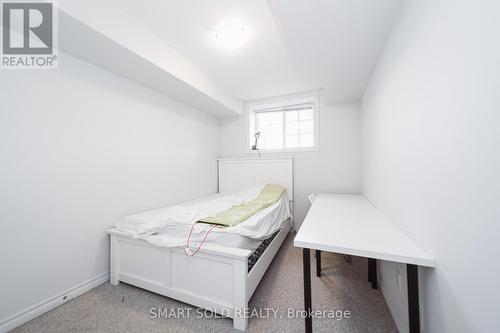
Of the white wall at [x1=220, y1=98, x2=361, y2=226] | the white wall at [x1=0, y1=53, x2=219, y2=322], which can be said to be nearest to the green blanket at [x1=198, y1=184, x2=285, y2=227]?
the white wall at [x1=220, y1=98, x2=361, y2=226]

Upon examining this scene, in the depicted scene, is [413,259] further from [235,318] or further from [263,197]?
[263,197]

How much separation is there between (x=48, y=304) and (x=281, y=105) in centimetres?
366

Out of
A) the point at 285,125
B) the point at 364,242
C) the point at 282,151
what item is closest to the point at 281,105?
the point at 285,125

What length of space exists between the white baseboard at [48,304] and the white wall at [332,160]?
269 centimetres

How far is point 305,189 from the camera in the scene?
301 centimetres

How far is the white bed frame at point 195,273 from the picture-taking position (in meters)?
1.22

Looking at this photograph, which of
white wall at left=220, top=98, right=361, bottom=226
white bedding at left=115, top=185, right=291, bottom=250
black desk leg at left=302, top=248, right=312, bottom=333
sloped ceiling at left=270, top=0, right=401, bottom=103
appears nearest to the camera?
black desk leg at left=302, top=248, right=312, bottom=333

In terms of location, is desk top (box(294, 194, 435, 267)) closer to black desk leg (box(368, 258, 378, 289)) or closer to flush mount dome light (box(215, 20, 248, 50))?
black desk leg (box(368, 258, 378, 289))

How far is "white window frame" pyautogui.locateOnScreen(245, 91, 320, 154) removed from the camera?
2945 mm

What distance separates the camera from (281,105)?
10.8 feet

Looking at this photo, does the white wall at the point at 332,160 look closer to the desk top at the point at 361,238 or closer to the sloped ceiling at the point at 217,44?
the sloped ceiling at the point at 217,44

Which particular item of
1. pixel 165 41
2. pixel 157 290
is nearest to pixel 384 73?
pixel 165 41

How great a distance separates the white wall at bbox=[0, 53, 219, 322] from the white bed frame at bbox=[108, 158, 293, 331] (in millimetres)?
314

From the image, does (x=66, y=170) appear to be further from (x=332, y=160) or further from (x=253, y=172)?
(x=332, y=160)
